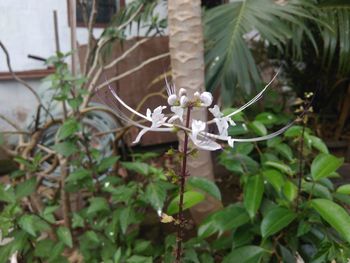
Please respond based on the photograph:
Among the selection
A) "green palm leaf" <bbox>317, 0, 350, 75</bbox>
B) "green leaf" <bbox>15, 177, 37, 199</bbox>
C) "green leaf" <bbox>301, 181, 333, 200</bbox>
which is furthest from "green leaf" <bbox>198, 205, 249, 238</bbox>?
"green palm leaf" <bbox>317, 0, 350, 75</bbox>

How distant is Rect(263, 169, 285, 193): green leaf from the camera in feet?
4.23

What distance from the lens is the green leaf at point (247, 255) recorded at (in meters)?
1.20

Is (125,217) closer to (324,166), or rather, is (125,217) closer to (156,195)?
(156,195)

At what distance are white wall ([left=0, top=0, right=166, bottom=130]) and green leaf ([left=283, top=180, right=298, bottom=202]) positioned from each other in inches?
108

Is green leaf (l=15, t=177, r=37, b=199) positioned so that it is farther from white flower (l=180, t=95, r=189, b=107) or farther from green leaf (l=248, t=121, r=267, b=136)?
white flower (l=180, t=95, r=189, b=107)

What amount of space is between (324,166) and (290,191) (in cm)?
14

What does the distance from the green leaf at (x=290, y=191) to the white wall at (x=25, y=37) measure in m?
2.75

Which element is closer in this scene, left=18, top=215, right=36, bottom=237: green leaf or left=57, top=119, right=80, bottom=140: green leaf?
left=18, top=215, right=36, bottom=237: green leaf

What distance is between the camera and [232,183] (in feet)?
9.46

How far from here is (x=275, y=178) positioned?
1307 millimetres

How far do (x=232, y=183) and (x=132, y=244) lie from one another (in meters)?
1.46

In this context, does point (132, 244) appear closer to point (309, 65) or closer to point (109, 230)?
point (109, 230)

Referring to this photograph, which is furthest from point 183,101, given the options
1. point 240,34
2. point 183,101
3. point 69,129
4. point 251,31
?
point 251,31

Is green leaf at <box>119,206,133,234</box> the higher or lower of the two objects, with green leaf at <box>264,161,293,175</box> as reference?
lower
